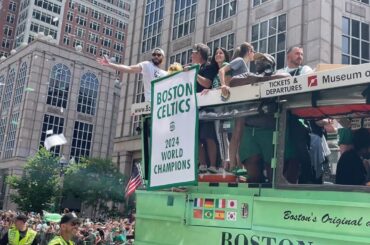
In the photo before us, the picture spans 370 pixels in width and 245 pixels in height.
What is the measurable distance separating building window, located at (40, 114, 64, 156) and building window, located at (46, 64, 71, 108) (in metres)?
1.92

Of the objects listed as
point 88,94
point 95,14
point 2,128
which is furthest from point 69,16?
point 2,128

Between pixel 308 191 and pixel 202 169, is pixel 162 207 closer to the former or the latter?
pixel 202 169

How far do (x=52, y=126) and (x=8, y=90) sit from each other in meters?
9.02

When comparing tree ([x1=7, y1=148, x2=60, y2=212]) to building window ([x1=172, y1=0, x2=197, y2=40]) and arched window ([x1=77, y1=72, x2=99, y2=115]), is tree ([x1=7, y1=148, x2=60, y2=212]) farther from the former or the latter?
arched window ([x1=77, y1=72, x2=99, y2=115])

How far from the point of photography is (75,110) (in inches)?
2638

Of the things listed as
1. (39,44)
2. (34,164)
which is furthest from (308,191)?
(39,44)

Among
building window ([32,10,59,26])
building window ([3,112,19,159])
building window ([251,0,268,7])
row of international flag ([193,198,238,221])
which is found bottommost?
row of international flag ([193,198,238,221])

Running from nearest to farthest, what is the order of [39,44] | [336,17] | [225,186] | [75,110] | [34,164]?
[225,186], [336,17], [34,164], [39,44], [75,110]

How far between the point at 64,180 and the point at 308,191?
4397 cm

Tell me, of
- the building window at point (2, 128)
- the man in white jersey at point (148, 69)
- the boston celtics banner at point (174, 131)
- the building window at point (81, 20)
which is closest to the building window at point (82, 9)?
the building window at point (81, 20)

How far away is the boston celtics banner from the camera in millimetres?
4406

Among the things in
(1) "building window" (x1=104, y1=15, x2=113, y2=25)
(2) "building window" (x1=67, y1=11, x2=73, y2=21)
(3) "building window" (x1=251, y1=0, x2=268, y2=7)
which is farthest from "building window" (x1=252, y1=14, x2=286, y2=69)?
(1) "building window" (x1=104, y1=15, x2=113, y2=25)

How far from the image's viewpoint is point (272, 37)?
91.6 ft

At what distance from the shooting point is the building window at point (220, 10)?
32.1 meters
